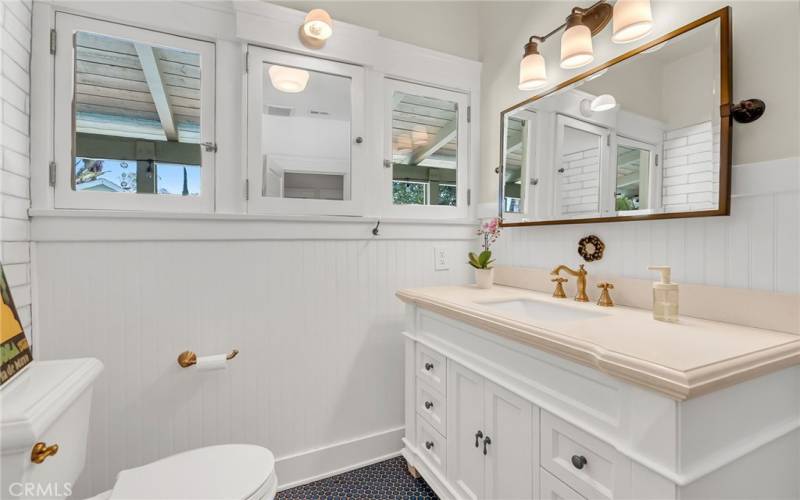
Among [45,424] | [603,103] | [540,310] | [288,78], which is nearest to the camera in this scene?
[45,424]

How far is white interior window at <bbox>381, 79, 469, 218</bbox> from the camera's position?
1851mm

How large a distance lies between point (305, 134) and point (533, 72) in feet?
3.45

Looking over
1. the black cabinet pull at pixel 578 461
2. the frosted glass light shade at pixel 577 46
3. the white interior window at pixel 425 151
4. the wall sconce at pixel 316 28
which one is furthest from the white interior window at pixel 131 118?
the black cabinet pull at pixel 578 461

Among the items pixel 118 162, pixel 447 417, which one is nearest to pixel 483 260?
pixel 447 417

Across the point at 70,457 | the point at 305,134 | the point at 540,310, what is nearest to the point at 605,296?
the point at 540,310

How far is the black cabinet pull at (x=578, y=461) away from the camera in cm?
87

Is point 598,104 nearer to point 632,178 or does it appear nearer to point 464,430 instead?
point 632,178

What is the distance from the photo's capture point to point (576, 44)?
1354 mm

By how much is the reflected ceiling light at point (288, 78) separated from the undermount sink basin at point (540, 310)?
1258 mm

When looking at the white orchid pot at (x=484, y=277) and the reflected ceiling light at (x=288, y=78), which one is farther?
the white orchid pot at (x=484, y=277)

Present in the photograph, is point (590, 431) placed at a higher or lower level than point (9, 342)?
lower

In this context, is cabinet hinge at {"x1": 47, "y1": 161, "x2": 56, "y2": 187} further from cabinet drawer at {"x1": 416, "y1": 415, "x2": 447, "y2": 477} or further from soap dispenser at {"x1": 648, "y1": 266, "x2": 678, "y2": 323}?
soap dispenser at {"x1": 648, "y1": 266, "x2": 678, "y2": 323}

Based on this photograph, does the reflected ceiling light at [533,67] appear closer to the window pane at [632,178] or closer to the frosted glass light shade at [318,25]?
the window pane at [632,178]

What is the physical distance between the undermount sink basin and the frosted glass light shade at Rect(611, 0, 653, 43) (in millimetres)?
947
